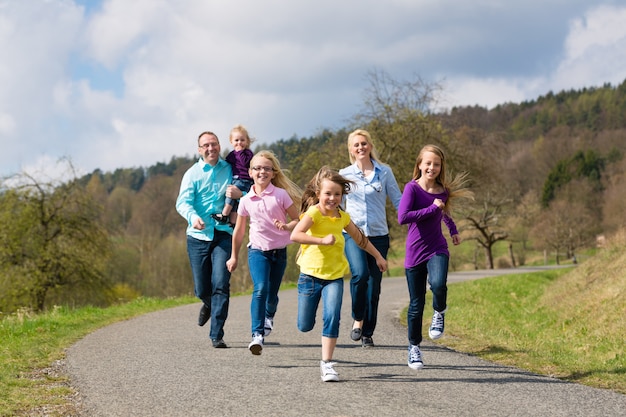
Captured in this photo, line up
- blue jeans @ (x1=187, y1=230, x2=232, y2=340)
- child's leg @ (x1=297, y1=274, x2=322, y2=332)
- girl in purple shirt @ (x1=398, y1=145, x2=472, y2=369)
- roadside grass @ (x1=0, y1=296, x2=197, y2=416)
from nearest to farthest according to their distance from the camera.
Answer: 1. roadside grass @ (x1=0, y1=296, x2=197, y2=416)
2. child's leg @ (x1=297, y1=274, x2=322, y2=332)
3. girl in purple shirt @ (x1=398, y1=145, x2=472, y2=369)
4. blue jeans @ (x1=187, y1=230, x2=232, y2=340)

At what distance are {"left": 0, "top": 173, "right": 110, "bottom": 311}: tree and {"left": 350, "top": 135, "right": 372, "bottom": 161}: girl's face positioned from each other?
24640 mm

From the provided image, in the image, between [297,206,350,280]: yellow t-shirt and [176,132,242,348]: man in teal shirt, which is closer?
[297,206,350,280]: yellow t-shirt

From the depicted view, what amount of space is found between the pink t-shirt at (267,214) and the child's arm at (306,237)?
982 mm

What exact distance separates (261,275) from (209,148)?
1775mm

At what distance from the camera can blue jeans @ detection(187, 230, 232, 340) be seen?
26.2 ft

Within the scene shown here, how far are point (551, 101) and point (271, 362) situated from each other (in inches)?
5108

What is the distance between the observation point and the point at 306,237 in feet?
20.0

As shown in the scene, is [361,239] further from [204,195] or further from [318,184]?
[204,195]

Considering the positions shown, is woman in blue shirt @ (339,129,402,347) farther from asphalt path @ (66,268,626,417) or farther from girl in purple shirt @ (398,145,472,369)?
girl in purple shirt @ (398,145,472,369)

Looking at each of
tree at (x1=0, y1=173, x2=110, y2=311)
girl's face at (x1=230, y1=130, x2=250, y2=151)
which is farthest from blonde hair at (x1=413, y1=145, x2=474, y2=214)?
tree at (x1=0, y1=173, x2=110, y2=311)

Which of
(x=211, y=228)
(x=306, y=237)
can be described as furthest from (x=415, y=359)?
(x=211, y=228)

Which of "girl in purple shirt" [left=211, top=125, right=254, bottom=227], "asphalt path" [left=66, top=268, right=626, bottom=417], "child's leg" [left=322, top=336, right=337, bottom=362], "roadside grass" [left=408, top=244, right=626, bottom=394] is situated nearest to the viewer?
"asphalt path" [left=66, top=268, right=626, bottom=417]

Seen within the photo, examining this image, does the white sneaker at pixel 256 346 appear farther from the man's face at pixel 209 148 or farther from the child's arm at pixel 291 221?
the man's face at pixel 209 148

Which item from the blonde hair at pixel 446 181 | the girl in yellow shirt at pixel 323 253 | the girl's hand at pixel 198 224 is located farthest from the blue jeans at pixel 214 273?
the blonde hair at pixel 446 181
